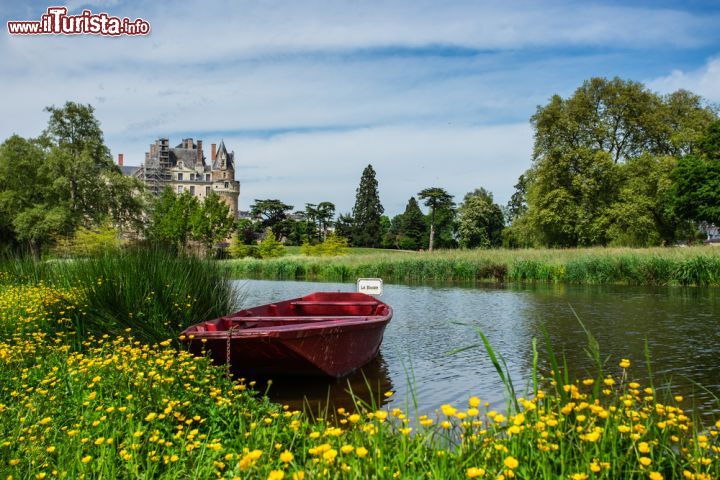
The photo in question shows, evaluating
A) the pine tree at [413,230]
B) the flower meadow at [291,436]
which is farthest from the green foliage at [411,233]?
the flower meadow at [291,436]

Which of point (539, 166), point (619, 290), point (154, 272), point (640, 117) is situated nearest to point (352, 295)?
point (154, 272)

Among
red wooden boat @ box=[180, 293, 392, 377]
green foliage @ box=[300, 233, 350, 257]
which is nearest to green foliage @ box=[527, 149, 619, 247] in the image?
green foliage @ box=[300, 233, 350, 257]

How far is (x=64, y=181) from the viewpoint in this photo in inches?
1588

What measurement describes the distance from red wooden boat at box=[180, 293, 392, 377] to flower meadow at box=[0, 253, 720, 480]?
52 centimetres

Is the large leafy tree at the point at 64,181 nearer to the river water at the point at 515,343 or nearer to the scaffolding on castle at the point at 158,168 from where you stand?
the river water at the point at 515,343

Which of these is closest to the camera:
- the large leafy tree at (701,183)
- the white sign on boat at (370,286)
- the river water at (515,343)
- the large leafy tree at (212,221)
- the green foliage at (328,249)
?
the river water at (515,343)

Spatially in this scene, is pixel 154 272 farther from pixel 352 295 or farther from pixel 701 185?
pixel 701 185

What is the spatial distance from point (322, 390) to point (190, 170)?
3905 inches

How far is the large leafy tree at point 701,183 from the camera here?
33.6 meters

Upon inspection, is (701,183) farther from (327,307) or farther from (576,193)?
(327,307)

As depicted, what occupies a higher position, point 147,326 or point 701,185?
point 701,185

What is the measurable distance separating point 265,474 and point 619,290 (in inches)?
795

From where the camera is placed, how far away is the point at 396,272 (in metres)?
28.9

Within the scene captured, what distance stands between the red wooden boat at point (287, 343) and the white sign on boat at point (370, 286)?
6.26 feet
